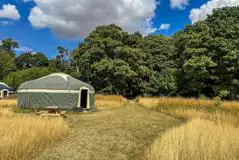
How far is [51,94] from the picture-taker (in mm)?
14539

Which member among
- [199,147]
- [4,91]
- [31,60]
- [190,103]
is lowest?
[199,147]

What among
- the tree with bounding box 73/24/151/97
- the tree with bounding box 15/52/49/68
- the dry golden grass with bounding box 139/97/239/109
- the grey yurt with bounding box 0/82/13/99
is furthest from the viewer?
the tree with bounding box 15/52/49/68

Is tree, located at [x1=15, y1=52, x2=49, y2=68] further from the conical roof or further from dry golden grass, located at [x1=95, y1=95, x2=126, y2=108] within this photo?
the conical roof

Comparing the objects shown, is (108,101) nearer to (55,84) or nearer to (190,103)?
(55,84)

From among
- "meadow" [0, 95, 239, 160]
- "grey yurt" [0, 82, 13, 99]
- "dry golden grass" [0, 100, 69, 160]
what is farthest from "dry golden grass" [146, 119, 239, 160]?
"grey yurt" [0, 82, 13, 99]

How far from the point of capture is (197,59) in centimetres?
1788

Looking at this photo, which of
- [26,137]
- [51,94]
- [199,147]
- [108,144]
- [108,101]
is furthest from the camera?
[108,101]

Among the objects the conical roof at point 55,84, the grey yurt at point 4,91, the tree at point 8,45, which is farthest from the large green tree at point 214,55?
the tree at point 8,45

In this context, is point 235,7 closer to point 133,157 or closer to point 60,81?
point 60,81

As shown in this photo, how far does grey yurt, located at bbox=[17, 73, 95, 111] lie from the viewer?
14.6 m

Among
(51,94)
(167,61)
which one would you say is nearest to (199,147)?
(51,94)

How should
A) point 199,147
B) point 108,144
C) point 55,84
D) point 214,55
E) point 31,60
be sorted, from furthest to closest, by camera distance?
1. point 31,60
2. point 214,55
3. point 55,84
4. point 108,144
5. point 199,147

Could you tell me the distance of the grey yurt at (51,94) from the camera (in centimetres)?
1455

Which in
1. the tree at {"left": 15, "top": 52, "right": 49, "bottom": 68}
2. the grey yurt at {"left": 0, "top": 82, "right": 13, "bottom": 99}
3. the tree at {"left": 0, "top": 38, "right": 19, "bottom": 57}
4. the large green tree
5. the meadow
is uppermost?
the tree at {"left": 0, "top": 38, "right": 19, "bottom": 57}
